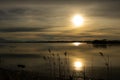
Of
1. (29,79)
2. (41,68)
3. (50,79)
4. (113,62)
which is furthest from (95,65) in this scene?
(29,79)

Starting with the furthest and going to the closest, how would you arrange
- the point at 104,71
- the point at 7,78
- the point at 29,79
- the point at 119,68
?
1. the point at 119,68
2. the point at 104,71
3. the point at 29,79
4. the point at 7,78

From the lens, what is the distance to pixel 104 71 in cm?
3102

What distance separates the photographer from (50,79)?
24.5 m

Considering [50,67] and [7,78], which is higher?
[50,67]

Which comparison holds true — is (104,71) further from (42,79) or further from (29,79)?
(29,79)

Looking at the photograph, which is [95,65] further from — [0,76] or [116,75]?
[0,76]

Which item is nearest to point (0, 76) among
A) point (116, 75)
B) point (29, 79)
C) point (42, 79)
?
point (29, 79)

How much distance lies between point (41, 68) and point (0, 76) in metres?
13.0

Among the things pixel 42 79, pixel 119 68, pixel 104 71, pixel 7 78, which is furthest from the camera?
pixel 119 68

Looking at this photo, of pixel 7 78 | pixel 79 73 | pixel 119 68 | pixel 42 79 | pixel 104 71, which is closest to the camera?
pixel 7 78

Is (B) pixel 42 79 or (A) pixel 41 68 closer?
(B) pixel 42 79

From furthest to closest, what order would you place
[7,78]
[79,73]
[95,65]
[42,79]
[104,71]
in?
[95,65] < [104,71] < [79,73] < [42,79] < [7,78]

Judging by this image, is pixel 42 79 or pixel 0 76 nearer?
pixel 0 76

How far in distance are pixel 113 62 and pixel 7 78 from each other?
1812 centimetres
